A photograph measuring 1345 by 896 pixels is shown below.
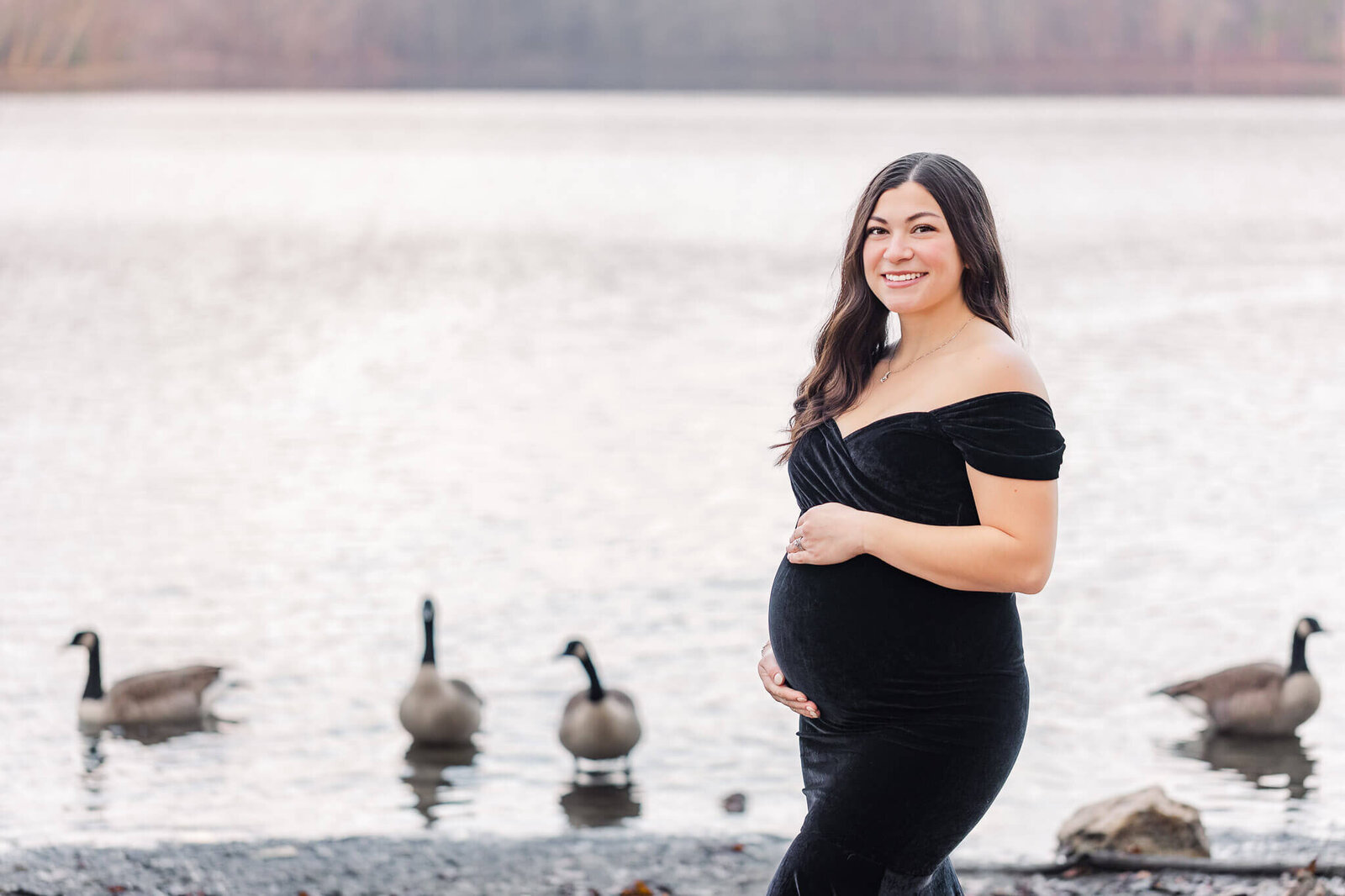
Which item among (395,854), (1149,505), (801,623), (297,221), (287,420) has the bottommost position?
(395,854)

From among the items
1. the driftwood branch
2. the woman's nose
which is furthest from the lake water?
the driftwood branch

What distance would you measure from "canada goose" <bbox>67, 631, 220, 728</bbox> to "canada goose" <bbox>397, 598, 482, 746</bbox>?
142cm

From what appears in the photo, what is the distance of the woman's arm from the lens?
9.76ft

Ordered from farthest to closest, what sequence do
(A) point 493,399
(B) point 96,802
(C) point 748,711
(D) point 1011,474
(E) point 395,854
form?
(A) point 493,399
(C) point 748,711
(B) point 96,802
(E) point 395,854
(D) point 1011,474

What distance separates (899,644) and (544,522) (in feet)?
35.9

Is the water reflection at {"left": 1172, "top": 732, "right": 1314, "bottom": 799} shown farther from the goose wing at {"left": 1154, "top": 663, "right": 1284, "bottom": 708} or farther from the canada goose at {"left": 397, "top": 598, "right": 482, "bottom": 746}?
the canada goose at {"left": 397, "top": 598, "right": 482, "bottom": 746}

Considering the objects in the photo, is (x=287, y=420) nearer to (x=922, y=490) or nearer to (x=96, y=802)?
(x=96, y=802)

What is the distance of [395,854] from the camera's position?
6.66 metres

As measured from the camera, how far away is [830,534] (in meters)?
3.16

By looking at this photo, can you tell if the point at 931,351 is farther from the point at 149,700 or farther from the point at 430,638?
the point at 149,700

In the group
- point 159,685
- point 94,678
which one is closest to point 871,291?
point 159,685

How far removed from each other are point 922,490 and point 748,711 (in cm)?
644

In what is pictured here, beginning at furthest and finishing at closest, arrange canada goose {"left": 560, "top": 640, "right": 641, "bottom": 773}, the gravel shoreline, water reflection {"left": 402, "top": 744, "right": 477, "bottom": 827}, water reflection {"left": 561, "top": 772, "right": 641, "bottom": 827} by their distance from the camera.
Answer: canada goose {"left": 560, "top": 640, "right": 641, "bottom": 773} < water reflection {"left": 402, "top": 744, "right": 477, "bottom": 827} < water reflection {"left": 561, "top": 772, "right": 641, "bottom": 827} < the gravel shoreline

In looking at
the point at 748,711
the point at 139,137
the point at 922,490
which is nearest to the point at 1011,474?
the point at 922,490
